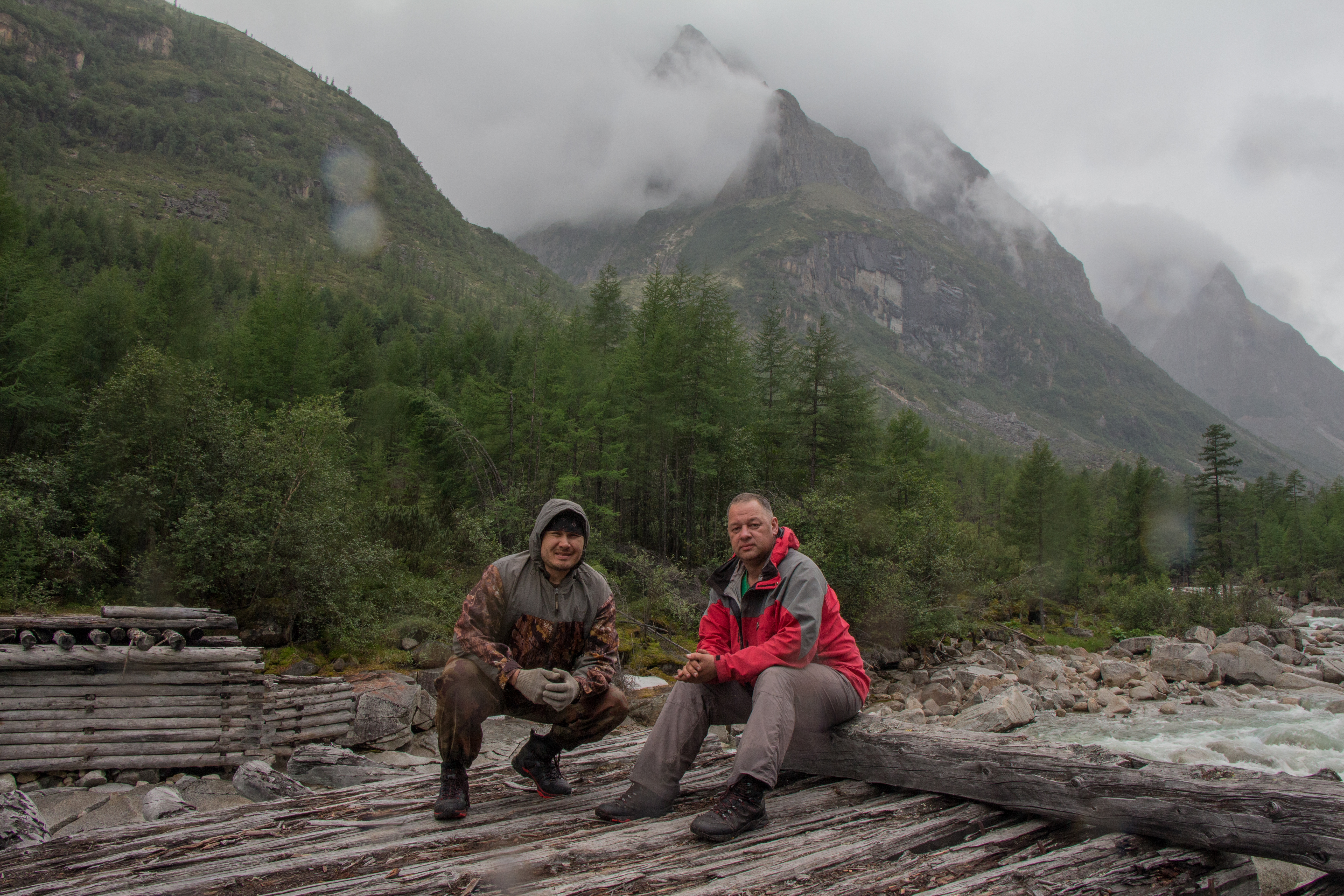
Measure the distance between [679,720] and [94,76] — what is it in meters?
182

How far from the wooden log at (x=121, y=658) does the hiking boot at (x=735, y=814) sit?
9.27 metres

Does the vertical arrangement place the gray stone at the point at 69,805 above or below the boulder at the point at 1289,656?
above

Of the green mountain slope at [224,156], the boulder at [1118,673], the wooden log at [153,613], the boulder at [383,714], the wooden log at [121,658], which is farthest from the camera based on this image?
the green mountain slope at [224,156]

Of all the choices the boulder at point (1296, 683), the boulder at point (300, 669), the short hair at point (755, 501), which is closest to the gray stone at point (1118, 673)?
the boulder at point (1296, 683)

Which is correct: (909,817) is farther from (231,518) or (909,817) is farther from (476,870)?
(231,518)

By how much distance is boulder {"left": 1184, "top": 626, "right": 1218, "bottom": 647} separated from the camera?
2753cm

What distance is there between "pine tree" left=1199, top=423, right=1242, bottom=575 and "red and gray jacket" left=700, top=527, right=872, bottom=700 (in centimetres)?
4901

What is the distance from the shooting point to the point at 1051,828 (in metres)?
3.73

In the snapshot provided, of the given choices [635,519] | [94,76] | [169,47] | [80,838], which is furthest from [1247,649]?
[169,47]

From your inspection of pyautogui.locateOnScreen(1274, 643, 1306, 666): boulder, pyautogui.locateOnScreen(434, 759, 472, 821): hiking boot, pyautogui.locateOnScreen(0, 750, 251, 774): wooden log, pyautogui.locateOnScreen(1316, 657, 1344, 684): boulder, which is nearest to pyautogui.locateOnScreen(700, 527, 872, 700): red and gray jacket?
pyautogui.locateOnScreen(434, 759, 472, 821): hiking boot

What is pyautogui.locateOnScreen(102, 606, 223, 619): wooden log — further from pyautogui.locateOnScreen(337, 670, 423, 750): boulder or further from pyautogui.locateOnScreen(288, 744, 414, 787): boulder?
pyautogui.locateOnScreen(288, 744, 414, 787): boulder

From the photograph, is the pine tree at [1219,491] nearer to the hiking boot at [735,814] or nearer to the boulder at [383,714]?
the boulder at [383,714]

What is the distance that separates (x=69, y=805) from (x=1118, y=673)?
2651 cm

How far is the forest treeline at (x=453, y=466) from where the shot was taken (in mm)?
13852
